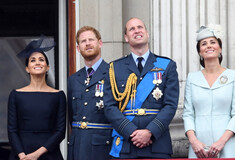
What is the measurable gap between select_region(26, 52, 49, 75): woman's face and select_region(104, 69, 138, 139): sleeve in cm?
68

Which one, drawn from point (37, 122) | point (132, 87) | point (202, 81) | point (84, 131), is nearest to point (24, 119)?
point (37, 122)

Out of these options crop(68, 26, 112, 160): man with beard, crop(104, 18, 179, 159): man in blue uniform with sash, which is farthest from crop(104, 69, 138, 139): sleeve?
crop(68, 26, 112, 160): man with beard

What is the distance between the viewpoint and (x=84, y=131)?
5.61 metres

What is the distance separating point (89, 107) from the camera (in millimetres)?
5652

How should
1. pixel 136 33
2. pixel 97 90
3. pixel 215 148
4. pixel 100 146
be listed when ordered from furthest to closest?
pixel 97 90 → pixel 100 146 → pixel 136 33 → pixel 215 148

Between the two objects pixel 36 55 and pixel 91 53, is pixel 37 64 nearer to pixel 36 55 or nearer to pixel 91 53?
pixel 36 55

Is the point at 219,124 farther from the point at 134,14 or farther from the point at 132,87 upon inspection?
the point at 134,14

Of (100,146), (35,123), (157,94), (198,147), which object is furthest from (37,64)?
(198,147)

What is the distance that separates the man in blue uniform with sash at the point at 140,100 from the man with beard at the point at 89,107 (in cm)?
32

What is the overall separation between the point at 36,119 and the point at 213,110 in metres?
1.52

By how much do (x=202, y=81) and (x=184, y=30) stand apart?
61.0 inches

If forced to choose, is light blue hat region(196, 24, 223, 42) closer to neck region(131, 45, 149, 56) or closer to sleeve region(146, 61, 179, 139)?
sleeve region(146, 61, 179, 139)

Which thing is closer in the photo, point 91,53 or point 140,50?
point 140,50

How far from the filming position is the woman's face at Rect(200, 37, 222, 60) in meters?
5.33
